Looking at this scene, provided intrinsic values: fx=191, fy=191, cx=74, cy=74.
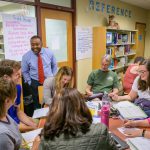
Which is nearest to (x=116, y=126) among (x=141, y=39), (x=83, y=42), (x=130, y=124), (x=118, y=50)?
(x=130, y=124)

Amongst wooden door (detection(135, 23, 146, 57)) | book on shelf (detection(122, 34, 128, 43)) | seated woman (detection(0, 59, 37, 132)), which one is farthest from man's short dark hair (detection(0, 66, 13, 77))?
wooden door (detection(135, 23, 146, 57))

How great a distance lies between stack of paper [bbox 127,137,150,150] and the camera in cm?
125

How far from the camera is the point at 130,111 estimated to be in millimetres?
1800

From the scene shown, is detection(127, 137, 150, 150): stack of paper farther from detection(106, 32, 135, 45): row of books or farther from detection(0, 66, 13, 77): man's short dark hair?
Answer: detection(106, 32, 135, 45): row of books

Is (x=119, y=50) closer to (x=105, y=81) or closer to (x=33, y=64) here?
(x=105, y=81)

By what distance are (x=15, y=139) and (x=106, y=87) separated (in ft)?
6.43

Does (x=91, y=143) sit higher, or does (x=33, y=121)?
(x=91, y=143)

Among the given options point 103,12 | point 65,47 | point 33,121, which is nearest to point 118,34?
point 103,12

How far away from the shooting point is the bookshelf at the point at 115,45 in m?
4.38

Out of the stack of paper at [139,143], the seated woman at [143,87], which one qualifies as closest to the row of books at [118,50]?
the seated woman at [143,87]

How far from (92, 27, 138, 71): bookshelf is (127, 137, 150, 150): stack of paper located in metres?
3.16

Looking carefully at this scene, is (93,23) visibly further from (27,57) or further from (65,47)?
(27,57)

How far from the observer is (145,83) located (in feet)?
6.85

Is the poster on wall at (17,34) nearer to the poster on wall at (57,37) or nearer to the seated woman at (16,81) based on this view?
the poster on wall at (57,37)
